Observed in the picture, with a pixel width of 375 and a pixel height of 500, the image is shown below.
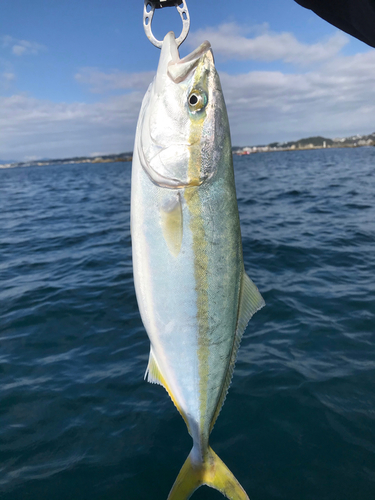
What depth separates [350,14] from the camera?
239cm

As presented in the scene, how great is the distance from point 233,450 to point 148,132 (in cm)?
340

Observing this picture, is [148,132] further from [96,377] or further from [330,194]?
[330,194]

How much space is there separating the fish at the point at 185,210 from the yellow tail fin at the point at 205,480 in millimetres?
806

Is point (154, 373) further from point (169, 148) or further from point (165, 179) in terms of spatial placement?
point (169, 148)

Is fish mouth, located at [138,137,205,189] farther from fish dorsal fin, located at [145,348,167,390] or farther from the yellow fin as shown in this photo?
fish dorsal fin, located at [145,348,167,390]

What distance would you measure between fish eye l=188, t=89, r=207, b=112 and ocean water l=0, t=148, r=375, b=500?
3.37 meters

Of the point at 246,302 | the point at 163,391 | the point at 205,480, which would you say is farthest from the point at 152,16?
the point at 163,391

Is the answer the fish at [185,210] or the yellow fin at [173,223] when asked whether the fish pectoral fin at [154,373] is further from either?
the yellow fin at [173,223]

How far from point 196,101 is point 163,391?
394 cm

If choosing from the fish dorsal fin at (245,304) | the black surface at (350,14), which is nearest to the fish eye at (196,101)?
the fish dorsal fin at (245,304)

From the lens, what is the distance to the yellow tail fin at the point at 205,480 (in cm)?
220

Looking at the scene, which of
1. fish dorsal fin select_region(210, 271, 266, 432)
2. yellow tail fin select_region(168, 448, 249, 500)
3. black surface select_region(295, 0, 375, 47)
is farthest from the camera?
black surface select_region(295, 0, 375, 47)

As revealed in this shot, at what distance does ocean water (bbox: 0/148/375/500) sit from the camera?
3422mm

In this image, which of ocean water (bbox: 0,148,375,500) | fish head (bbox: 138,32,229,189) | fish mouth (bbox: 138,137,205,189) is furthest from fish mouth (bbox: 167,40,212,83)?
ocean water (bbox: 0,148,375,500)
